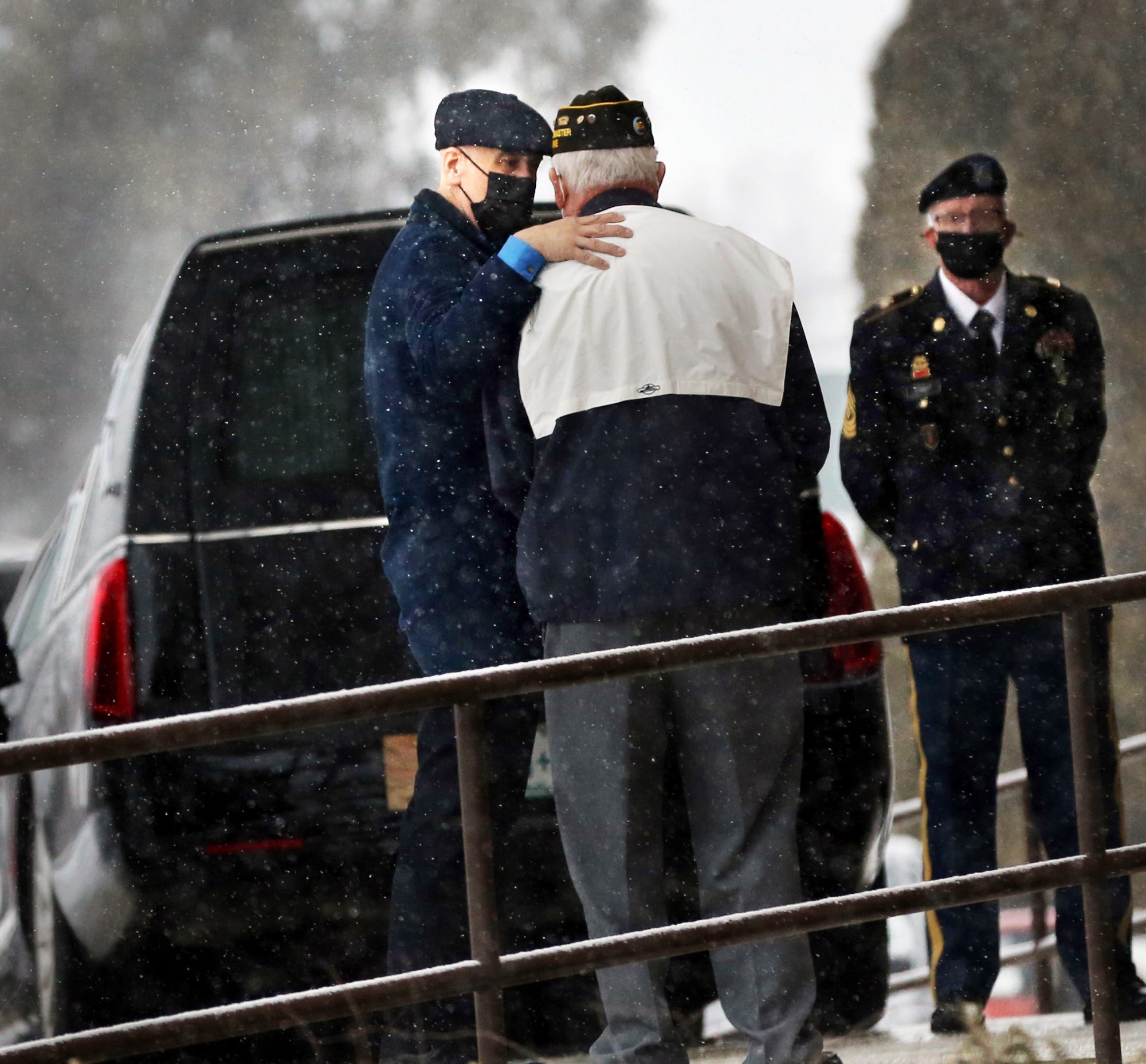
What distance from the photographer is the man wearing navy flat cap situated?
105 inches

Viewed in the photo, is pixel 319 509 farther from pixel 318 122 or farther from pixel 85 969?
pixel 318 122

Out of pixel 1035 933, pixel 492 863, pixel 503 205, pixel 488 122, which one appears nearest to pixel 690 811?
pixel 492 863

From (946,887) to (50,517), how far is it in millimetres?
27805

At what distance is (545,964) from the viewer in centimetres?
210

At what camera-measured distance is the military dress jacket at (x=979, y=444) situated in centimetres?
339

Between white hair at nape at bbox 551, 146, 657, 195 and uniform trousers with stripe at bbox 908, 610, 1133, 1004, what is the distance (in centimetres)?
110

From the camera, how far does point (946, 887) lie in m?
2.26

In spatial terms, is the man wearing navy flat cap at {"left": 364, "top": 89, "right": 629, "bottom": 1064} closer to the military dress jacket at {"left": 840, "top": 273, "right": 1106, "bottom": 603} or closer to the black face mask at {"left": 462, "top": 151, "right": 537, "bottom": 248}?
the black face mask at {"left": 462, "top": 151, "right": 537, "bottom": 248}

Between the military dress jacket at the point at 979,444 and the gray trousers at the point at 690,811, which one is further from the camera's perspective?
the military dress jacket at the point at 979,444

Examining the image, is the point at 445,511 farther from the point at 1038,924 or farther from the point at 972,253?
the point at 1038,924

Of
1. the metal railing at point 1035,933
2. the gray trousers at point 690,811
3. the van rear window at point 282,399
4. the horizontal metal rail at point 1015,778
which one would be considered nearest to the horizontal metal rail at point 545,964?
the gray trousers at point 690,811

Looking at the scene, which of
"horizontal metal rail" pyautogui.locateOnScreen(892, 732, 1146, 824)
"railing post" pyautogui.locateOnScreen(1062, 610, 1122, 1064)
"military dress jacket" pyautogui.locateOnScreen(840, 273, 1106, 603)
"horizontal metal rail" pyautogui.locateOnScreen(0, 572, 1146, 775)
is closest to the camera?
"horizontal metal rail" pyautogui.locateOnScreen(0, 572, 1146, 775)

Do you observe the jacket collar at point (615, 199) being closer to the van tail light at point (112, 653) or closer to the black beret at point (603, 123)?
the black beret at point (603, 123)

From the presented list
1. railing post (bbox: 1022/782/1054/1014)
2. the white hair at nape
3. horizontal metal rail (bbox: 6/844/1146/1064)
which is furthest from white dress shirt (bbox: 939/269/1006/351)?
railing post (bbox: 1022/782/1054/1014)
